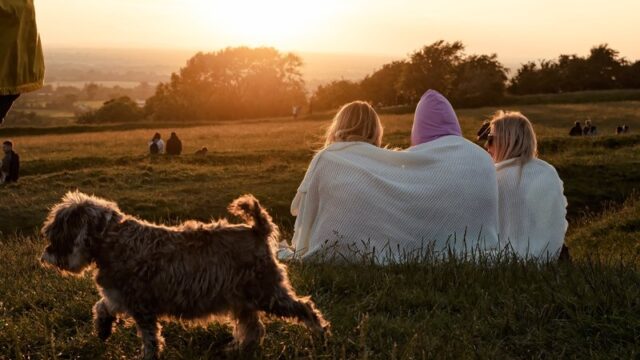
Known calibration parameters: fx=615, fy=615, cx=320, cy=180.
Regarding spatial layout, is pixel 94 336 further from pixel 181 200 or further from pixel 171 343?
pixel 181 200

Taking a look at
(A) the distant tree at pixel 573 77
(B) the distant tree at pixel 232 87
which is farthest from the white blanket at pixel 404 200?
(A) the distant tree at pixel 573 77

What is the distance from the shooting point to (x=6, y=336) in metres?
4.57

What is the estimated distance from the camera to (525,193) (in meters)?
8.41

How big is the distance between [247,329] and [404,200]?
3.80 metres

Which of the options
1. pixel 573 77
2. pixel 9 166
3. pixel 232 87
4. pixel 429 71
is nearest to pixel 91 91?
pixel 232 87

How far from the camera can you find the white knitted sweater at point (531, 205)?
27.5ft

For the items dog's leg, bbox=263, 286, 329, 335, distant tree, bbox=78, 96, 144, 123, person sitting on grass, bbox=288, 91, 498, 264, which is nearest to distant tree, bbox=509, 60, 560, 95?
distant tree, bbox=78, 96, 144, 123

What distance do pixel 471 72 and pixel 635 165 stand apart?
5753cm

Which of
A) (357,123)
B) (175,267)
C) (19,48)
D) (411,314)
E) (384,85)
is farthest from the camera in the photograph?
(384,85)

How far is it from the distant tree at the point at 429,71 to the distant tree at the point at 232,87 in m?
18.2

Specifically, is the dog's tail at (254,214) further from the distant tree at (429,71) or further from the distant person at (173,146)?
the distant tree at (429,71)

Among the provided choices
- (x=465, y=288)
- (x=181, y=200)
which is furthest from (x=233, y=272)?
(x=181, y=200)

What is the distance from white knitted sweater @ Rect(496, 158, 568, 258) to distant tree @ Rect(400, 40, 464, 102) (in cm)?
7344

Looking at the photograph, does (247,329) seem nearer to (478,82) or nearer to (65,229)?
(65,229)
